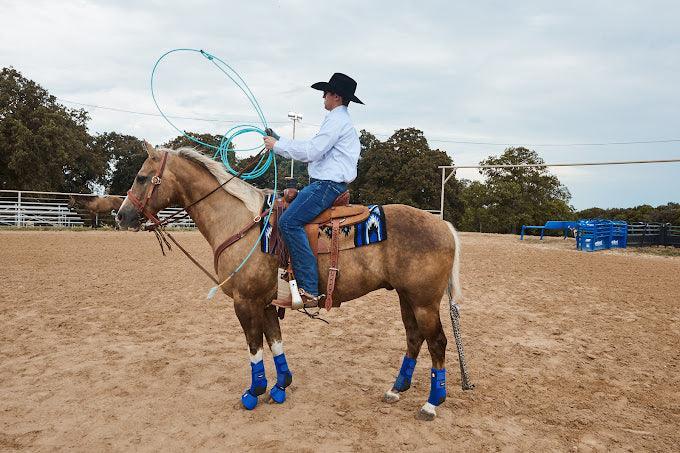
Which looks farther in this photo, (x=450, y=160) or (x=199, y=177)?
(x=450, y=160)

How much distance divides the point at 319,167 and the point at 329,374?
2.39 metres

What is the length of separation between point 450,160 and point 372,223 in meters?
39.6

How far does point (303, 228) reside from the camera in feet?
12.9

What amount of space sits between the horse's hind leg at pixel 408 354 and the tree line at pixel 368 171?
1272 cm

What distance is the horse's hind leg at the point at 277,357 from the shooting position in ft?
13.7

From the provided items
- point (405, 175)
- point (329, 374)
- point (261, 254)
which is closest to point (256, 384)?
point (329, 374)

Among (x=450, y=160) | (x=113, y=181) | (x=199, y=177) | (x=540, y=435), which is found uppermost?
(x=450, y=160)

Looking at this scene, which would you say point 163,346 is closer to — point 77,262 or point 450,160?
point 77,262

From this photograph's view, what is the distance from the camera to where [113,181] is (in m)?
38.4

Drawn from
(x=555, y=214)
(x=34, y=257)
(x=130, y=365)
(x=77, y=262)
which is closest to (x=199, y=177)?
(x=130, y=365)

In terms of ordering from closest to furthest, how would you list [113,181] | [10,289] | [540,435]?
[540,435]
[10,289]
[113,181]

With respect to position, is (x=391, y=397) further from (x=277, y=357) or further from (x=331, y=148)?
(x=331, y=148)

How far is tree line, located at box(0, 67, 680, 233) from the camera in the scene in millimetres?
28219

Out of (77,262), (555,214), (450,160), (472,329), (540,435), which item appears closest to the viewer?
(540,435)
